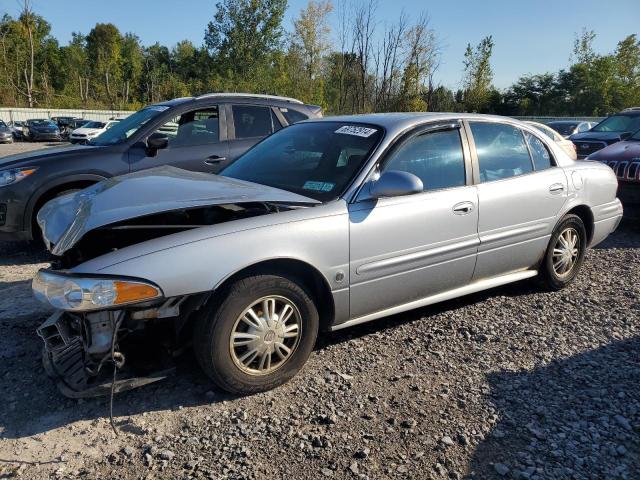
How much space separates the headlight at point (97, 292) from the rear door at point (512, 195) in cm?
251

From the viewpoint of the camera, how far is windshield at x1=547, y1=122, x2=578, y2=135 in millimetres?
18812

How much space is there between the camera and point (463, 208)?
3.77 metres

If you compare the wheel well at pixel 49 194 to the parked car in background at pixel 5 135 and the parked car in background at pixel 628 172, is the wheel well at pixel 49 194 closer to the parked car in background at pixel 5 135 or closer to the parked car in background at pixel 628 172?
the parked car in background at pixel 628 172

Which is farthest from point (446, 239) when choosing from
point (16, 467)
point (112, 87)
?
point (112, 87)

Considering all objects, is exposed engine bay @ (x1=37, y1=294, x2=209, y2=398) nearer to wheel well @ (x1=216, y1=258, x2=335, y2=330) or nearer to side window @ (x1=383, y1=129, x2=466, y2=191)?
wheel well @ (x1=216, y1=258, x2=335, y2=330)

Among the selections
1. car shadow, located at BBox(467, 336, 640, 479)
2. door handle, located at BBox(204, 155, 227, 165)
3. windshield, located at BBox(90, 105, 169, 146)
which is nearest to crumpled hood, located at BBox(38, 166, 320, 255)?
car shadow, located at BBox(467, 336, 640, 479)

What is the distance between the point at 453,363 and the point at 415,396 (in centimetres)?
53

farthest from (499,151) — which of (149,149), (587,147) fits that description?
(587,147)

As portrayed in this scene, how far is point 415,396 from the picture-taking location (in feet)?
9.80

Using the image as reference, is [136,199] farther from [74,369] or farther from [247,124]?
[247,124]

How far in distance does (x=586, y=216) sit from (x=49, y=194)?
5.45 metres

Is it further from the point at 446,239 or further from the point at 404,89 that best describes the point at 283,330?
the point at 404,89

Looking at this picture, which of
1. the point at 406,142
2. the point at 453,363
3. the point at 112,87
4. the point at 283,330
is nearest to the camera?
the point at 283,330

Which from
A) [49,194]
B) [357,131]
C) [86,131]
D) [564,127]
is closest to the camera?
[357,131]
